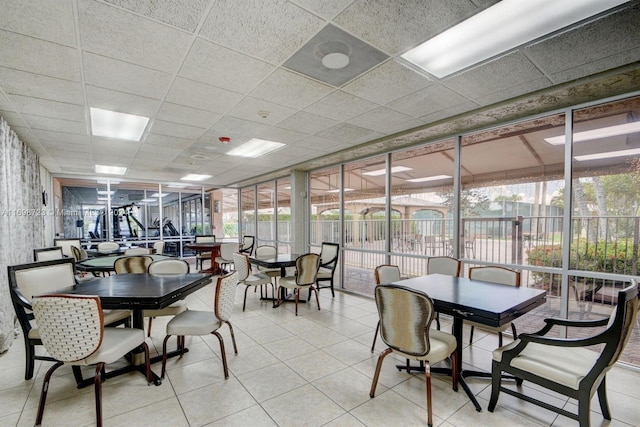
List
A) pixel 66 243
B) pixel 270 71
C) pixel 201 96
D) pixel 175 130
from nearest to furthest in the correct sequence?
1. pixel 270 71
2. pixel 201 96
3. pixel 175 130
4. pixel 66 243

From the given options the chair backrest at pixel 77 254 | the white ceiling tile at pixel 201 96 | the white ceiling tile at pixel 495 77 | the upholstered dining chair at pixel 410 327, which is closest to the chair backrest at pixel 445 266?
the upholstered dining chair at pixel 410 327

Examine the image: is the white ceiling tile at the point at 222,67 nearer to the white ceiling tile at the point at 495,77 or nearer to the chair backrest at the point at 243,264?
the white ceiling tile at the point at 495,77

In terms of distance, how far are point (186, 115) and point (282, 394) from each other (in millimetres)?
3190

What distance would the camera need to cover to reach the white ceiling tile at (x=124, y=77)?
2.27 m

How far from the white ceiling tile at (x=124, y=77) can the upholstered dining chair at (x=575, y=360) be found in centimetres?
363

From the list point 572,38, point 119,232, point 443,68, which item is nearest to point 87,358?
point 443,68

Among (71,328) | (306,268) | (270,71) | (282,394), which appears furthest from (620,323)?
(71,328)

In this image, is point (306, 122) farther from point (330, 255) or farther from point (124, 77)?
point (330, 255)

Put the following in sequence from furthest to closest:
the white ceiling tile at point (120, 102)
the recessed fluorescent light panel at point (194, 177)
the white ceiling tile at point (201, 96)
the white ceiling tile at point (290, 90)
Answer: the recessed fluorescent light panel at point (194, 177)
the white ceiling tile at point (120, 102)
the white ceiling tile at point (201, 96)
the white ceiling tile at point (290, 90)

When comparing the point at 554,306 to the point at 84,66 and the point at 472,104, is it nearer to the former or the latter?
the point at 472,104

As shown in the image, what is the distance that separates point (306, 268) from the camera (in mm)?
4301

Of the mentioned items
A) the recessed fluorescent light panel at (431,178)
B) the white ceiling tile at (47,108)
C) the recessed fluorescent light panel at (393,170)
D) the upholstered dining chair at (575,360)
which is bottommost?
the upholstered dining chair at (575,360)

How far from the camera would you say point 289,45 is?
2068mm

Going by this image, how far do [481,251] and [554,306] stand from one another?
99 cm
